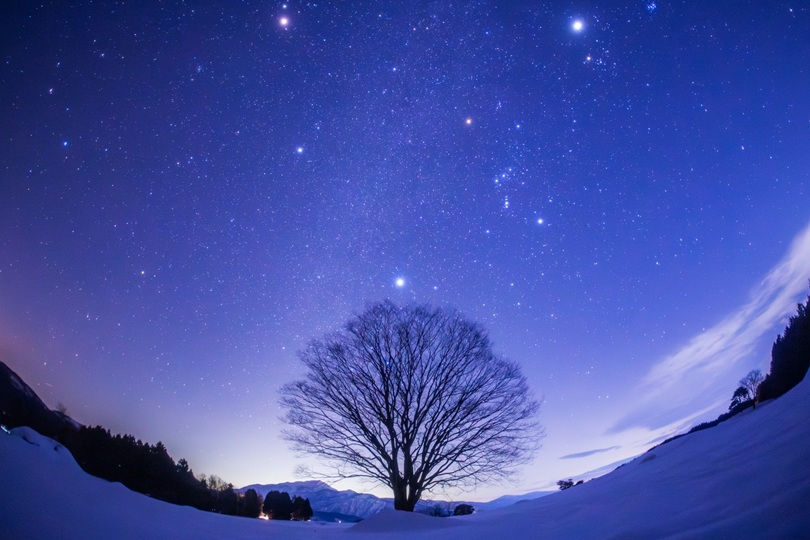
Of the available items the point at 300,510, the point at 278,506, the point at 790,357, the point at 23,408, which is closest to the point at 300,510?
the point at 300,510

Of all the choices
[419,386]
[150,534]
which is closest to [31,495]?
[150,534]

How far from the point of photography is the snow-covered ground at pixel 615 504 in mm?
1745

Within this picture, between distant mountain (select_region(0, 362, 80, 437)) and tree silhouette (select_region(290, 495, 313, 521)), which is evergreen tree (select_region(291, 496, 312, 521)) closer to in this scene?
tree silhouette (select_region(290, 495, 313, 521))

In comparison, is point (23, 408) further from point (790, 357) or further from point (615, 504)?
point (790, 357)

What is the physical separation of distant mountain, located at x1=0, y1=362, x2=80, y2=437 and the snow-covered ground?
1283 centimetres

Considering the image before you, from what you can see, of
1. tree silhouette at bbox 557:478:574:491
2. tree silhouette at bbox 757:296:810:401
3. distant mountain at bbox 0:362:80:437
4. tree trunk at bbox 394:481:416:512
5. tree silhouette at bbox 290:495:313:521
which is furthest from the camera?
tree silhouette at bbox 290:495:313:521

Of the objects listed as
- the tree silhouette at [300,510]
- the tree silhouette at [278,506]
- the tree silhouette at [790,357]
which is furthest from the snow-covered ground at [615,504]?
the tree silhouette at [300,510]

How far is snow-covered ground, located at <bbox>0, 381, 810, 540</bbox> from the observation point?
1.74 m

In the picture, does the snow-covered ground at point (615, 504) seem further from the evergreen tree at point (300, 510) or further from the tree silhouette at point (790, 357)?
the evergreen tree at point (300, 510)

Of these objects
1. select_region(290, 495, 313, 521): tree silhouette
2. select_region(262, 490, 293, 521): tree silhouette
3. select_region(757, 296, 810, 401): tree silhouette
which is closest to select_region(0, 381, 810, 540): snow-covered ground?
select_region(757, 296, 810, 401): tree silhouette

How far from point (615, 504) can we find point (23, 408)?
20.6 m

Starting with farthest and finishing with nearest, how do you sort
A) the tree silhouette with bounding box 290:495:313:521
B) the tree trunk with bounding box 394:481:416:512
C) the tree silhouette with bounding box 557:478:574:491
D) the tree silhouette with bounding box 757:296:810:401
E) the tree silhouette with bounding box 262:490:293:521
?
the tree silhouette with bounding box 290:495:313:521
the tree silhouette with bounding box 262:490:293:521
the tree silhouette with bounding box 557:478:574:491
the tree trunk with bounding box 394:481:416:512
the tree silhouette with bounding box 757:296:810:401

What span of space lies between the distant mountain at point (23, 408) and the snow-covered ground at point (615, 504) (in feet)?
42.1

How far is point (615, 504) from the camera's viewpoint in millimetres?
3447
